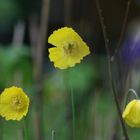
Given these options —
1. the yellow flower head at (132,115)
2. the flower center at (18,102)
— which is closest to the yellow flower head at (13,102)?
the flower center at (18,102)

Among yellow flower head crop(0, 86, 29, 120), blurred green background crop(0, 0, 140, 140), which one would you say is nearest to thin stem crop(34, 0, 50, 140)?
blurred green background crop(0, 0, 140, 140)

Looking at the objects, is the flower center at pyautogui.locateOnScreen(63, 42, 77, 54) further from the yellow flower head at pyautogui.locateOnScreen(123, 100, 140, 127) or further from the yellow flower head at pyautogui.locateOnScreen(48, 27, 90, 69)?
the yellow flower head at pyautogui.locateOnScreen(123, 100, 140, 127)

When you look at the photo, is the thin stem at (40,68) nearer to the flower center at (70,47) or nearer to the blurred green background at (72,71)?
the blurred green background at (72,71)

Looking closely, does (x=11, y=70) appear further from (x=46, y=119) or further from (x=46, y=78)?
(x=46, y=78)

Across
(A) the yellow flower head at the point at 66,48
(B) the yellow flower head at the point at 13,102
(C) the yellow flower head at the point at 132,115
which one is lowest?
(C) the yellow flower head at the point at 132,115

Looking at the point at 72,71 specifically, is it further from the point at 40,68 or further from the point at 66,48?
the point at 66,48

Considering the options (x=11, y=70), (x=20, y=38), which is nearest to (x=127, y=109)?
(x=11, y=70)
